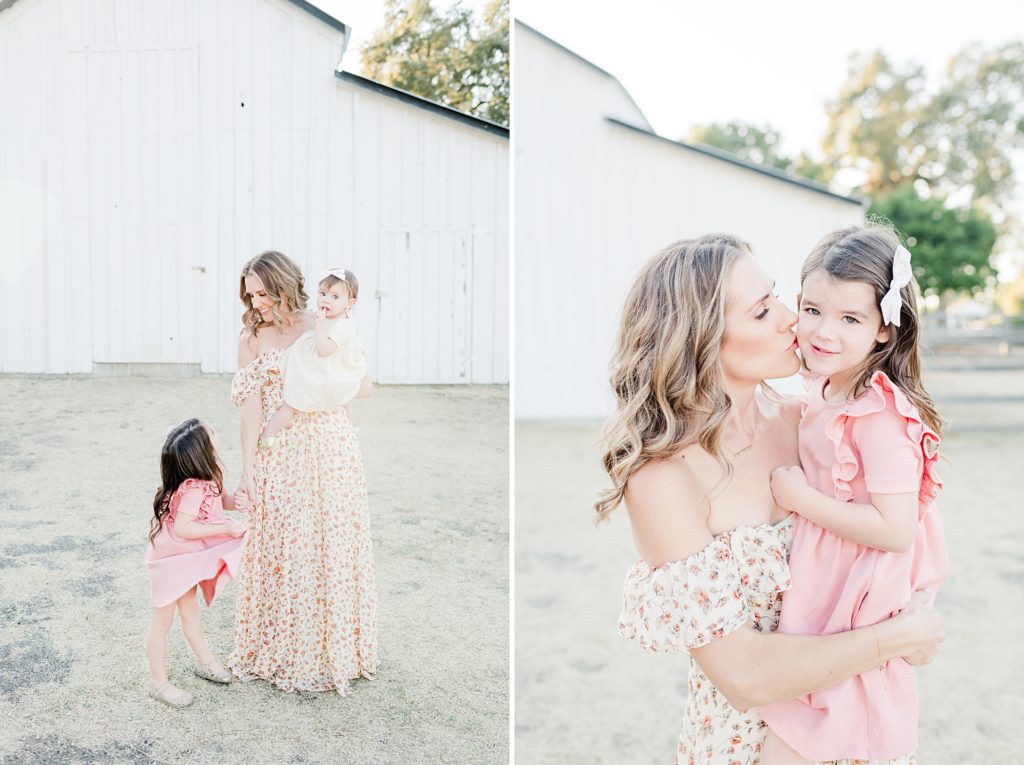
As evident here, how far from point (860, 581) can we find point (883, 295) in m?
0.48

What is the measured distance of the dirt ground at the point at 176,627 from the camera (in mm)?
1893

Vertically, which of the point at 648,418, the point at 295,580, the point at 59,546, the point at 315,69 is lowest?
the point at 295,580

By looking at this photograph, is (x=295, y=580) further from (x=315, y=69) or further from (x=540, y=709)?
(x=540, y=709)

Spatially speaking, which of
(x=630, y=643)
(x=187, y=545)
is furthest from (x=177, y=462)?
(x=630, y=643)

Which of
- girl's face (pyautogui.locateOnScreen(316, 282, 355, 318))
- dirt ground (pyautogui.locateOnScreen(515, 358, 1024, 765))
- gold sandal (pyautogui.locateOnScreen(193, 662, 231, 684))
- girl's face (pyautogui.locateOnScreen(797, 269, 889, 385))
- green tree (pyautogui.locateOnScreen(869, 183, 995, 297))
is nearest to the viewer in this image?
girl's face (pyautogui.locateOnScreen(797, 269, 889, 385))

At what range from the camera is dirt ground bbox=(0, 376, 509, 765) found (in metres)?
1.89

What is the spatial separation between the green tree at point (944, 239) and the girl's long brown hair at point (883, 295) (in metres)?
18.7

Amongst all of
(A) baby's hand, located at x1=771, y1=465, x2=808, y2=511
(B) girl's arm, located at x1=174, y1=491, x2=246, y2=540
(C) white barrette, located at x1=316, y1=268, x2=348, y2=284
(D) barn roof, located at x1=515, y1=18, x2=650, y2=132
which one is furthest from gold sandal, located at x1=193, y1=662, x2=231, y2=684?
(D) barn roof, located at x1=515, y1=18, x2=650, y2=132

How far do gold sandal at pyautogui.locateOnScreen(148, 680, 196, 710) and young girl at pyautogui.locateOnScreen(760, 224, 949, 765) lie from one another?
1.20 meters

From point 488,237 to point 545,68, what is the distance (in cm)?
759

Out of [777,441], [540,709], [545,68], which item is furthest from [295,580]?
[545,68]

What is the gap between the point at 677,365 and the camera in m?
1.50

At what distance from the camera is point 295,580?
7.38 feet

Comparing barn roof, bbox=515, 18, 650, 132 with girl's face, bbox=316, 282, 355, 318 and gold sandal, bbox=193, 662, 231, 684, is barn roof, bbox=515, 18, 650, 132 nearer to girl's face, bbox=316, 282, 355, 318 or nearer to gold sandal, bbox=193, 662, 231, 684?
girl's face, bbox=316, 282, 355, 318
